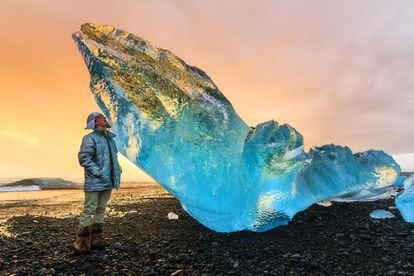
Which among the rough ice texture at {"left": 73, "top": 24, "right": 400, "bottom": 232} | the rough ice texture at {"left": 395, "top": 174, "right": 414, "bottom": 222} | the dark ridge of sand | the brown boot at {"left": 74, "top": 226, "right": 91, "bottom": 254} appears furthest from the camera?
the rough ice texture at {"left": 395, "top": 174, "right": 414, "bottom": 222}

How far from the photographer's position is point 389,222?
21.0 ft

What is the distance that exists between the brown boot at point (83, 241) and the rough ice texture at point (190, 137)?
54.3 inches

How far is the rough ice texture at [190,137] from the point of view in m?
5.82

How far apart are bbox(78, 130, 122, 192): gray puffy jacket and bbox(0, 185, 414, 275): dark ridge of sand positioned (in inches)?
39.9

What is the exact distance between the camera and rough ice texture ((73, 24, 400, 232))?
19.1 ft

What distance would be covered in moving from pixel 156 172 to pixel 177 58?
2.26m

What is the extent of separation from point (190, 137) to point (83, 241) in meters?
2.37

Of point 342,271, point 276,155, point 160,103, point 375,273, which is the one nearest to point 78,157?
point 160,103

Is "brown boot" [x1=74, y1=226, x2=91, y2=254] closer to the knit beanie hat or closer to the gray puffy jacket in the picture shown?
the gray puffy jacket

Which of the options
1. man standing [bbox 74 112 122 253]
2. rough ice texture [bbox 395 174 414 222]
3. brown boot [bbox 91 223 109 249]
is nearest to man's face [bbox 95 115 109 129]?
man standing [bbox 74 112 122 253]

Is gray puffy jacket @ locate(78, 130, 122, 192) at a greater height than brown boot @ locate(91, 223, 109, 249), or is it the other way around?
gray puffy jacket @ locate(78, 130, 122, 192)

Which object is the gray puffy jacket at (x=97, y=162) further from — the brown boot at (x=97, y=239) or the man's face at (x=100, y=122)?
the brown boot at (x=97, y=239)

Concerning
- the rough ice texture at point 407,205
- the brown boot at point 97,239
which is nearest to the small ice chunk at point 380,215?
the rough ice texture at point 407,205

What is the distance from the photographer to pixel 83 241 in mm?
5043
